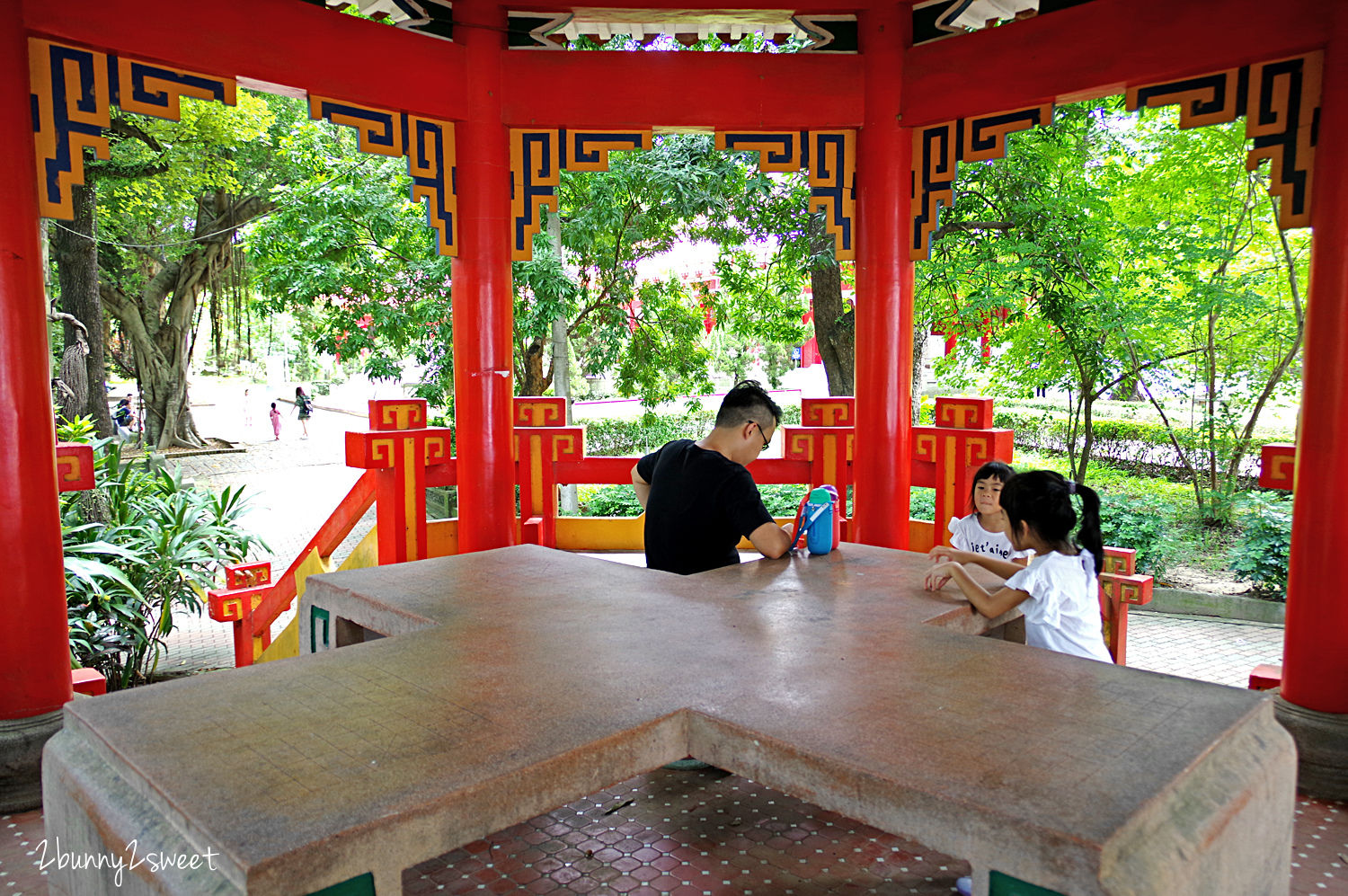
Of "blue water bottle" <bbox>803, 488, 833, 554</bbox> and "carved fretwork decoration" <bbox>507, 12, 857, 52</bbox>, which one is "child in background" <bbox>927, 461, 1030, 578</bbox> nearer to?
"blue water bottle" <bbox>803, 488, 833, 554</bbox>

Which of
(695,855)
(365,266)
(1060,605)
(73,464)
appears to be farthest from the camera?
(365,266)

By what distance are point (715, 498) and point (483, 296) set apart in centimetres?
201

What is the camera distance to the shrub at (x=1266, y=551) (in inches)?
285

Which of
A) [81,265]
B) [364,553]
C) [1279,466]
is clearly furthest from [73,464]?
[81,265]

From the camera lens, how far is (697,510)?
3.21 m

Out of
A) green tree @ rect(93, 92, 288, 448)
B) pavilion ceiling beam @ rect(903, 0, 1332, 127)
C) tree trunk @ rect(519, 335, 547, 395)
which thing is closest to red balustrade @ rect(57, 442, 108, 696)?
pavilion ceiling beam @ rect(903, 0, 1332, 127)

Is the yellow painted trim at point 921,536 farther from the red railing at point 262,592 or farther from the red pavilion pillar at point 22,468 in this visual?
the red pavilion pillar at point 22,468

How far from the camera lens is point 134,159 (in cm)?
1315

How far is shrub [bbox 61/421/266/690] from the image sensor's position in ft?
16.3

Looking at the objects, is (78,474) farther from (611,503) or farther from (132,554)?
(611,503)

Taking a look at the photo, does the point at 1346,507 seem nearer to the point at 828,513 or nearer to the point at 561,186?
the point at 828,513

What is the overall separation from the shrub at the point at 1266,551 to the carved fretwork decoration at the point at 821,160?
4.98 meters

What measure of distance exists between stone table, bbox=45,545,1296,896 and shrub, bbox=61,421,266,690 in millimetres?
3266

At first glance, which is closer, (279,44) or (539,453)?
(279,44)
